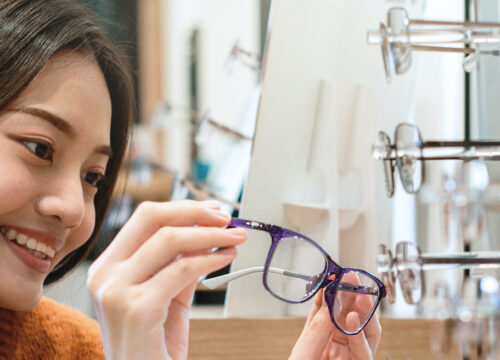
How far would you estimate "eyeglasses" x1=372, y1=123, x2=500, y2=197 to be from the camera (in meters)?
0.47

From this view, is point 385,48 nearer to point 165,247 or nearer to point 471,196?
point 471,196

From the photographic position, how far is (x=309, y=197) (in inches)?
22.3

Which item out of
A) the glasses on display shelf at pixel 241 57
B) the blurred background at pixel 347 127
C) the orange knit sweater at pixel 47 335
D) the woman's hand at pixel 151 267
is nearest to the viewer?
the woman's hand at pixel 151 267

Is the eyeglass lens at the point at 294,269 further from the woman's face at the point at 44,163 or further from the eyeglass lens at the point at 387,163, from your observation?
the woman's face at the point at 44,163

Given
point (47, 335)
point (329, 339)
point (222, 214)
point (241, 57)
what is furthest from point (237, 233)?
point (241, 57)

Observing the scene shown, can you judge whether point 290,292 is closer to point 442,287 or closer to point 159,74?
point 442,287

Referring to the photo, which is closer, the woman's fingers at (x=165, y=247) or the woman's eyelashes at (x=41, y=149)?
the woman's fingers at (x=165, y=247)

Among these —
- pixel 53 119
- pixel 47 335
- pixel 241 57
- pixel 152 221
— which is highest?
pixel 241 57

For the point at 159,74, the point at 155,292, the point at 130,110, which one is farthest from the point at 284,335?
the point at 159,74

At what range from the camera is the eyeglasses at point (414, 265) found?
0.45 m

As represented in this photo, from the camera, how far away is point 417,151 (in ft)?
1.53

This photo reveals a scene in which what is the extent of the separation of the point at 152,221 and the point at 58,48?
262mm

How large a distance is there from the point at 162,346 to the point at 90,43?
36 cm

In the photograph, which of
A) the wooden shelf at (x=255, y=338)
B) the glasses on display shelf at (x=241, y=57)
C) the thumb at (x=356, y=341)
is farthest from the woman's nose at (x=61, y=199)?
the glasses on display shelf at (x=241, y=57)
